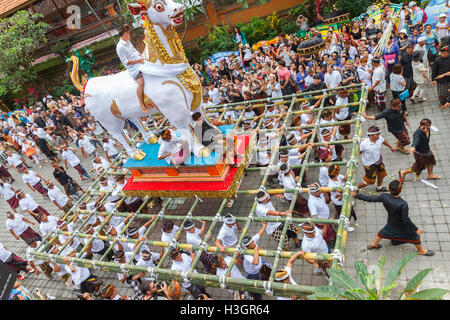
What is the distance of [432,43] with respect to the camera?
9852mm

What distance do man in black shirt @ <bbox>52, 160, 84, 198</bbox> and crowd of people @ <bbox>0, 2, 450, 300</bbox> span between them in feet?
0.16

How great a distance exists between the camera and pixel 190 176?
289 inches

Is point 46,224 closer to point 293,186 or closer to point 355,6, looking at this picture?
point 293,186

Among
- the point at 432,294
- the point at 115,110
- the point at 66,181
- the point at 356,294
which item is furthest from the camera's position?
the point at 66,181

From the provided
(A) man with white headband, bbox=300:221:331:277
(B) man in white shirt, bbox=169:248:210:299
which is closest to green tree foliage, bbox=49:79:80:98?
(B) man in white shirt, bbox=169:248:210:299

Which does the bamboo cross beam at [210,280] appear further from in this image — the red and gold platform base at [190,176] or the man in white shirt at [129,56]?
the man in white shirt at [129,56]

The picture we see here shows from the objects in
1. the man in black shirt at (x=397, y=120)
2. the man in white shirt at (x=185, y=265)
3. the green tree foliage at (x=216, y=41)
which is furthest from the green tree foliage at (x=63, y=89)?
the man in black shirt at (x=397, y=120)

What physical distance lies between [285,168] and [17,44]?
19.9 metres

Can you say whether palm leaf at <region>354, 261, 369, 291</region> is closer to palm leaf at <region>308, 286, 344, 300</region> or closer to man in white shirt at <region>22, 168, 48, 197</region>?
palm leaf at <region>308, 286, 344, 300</region>

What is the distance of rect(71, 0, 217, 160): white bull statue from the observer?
18.7 ft

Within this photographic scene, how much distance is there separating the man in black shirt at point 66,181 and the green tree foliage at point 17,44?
12.7m

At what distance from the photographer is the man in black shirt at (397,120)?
7.28m

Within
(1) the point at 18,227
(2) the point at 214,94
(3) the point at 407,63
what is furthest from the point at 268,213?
(1) the point at 18,227

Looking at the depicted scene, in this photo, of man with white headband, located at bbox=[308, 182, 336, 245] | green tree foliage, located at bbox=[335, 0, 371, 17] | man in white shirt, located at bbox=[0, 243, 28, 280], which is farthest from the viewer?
green tree foliage, located at bbox=[335, 0, 371, 17]
